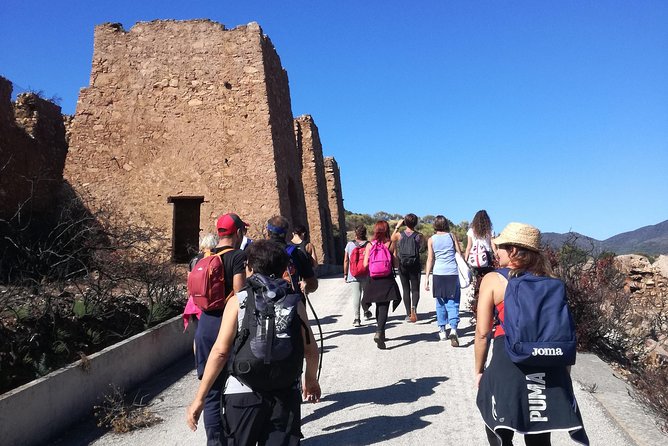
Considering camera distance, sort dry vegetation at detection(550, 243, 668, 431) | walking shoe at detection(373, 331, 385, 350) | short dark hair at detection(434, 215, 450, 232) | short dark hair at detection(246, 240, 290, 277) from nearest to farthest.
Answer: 1. short dark hair at detection(246, 240, 290, 277)
2. dry vegetation at detection(550, 243, 668, 431)
3. walking shoe at detection(373, 331, 385, 350)
4. short dark hair at detection(434, 215, 450, 232)

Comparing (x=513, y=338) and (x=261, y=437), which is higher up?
(x=513, y=338)

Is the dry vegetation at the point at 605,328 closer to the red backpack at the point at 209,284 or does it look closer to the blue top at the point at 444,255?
the blue top at the point at 444,255

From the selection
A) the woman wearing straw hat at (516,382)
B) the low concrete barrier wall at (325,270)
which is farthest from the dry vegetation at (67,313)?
the low concrete barrier wall at (325,270)

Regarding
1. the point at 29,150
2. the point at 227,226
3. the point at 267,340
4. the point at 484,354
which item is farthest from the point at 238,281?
the point at 29,150

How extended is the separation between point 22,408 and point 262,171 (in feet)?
31.9

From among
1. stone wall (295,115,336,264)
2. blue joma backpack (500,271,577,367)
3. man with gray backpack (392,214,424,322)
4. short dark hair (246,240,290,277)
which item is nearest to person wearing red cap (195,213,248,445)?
short dark hair (246,240,290,277)

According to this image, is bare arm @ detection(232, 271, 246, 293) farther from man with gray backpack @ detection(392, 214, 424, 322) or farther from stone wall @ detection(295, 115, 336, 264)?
stone wall @ detection(295, 115, 336, 264)

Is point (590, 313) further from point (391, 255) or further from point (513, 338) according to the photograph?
point (513, 338)

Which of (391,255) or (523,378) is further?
(391,255)

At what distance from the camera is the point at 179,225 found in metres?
18.8

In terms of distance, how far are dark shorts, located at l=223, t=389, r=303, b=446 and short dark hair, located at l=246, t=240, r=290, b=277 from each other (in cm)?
65

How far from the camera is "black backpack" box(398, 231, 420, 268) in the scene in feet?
28.7

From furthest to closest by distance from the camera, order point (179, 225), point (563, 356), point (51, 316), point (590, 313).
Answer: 1. point (179, 225)
2. point (590, 313)
3. point (51, 316)
4. point (563, 356)

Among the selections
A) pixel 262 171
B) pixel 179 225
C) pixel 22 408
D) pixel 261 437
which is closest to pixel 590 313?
pixel 261 437
